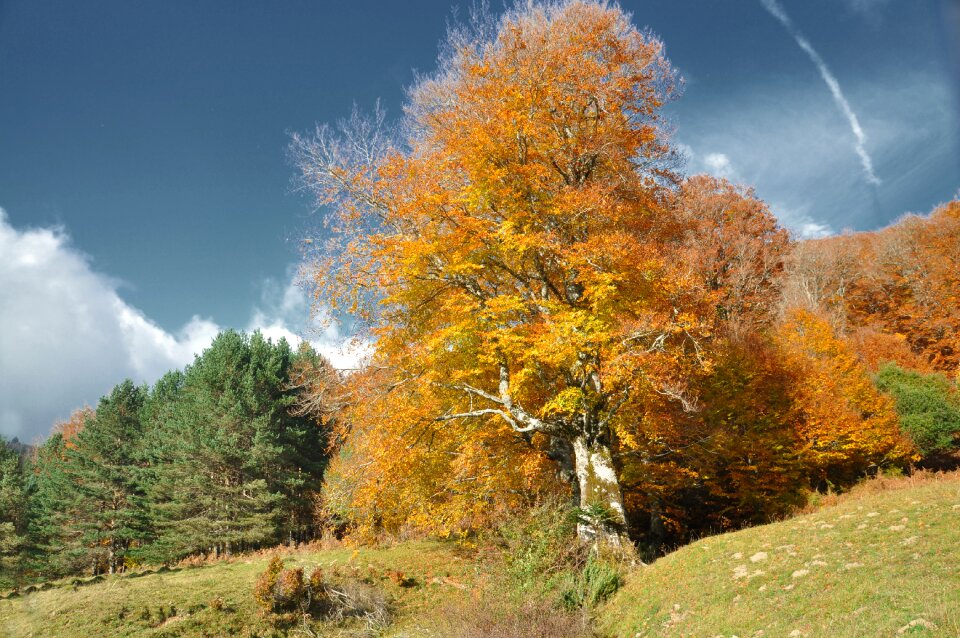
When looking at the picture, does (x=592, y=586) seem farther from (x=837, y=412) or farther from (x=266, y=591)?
(x=837, y=412)

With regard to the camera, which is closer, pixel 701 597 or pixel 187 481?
pixel 701 597

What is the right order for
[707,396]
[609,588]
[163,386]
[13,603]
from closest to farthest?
[609,588] < [13,603] < [707,396] < [163,386]

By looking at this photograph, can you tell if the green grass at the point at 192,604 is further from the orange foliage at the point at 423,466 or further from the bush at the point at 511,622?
the bush at the point at 511,622

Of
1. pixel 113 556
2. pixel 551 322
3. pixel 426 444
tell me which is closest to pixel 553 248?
pixel 551 322

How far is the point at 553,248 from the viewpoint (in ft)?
41.0

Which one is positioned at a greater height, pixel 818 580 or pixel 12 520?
pixel 12 520

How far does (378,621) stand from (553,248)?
38.0 ft

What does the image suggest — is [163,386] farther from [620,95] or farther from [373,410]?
[620,95]

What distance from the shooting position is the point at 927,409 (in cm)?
2300

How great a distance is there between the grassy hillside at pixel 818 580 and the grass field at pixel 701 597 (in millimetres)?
26

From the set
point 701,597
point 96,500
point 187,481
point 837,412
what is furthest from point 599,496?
point 96,500

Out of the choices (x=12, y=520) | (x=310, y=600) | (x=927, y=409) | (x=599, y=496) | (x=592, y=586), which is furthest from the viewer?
(x=12, y=520)

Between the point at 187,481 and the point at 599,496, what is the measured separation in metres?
30.3

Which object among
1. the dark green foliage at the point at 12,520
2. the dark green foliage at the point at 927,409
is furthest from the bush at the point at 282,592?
the dark green foliage at the point at 12,520
